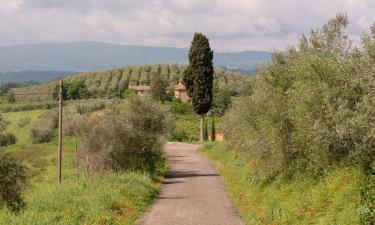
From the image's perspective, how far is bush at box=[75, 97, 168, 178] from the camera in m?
34.0

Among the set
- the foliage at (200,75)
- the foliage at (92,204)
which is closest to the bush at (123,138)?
the foliage at (92,204)

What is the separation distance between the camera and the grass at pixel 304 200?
53.9ft

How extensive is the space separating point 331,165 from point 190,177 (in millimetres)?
21722

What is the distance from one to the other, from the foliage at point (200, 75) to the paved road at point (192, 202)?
→ 81.9 ft

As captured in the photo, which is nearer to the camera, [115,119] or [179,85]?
[115,119]

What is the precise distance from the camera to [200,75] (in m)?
72.2

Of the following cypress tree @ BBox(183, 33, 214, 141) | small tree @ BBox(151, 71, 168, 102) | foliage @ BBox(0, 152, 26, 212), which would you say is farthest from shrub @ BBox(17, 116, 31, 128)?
foliage @ BBox(0, 152, 26, 212)

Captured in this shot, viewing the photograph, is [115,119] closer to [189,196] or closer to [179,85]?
[189,196]

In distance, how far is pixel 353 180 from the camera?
1748 centimetres

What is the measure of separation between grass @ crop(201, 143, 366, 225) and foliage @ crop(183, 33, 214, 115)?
4363 cm

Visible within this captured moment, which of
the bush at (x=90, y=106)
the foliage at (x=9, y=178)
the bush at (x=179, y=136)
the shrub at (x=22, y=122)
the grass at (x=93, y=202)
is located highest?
the foliage at (x=9, y=178)

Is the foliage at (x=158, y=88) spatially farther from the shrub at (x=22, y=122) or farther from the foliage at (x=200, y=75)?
the foliage at (x=200, y=75)

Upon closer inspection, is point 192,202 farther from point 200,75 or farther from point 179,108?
point 179,108

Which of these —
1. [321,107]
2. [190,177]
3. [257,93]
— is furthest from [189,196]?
[321,107]
